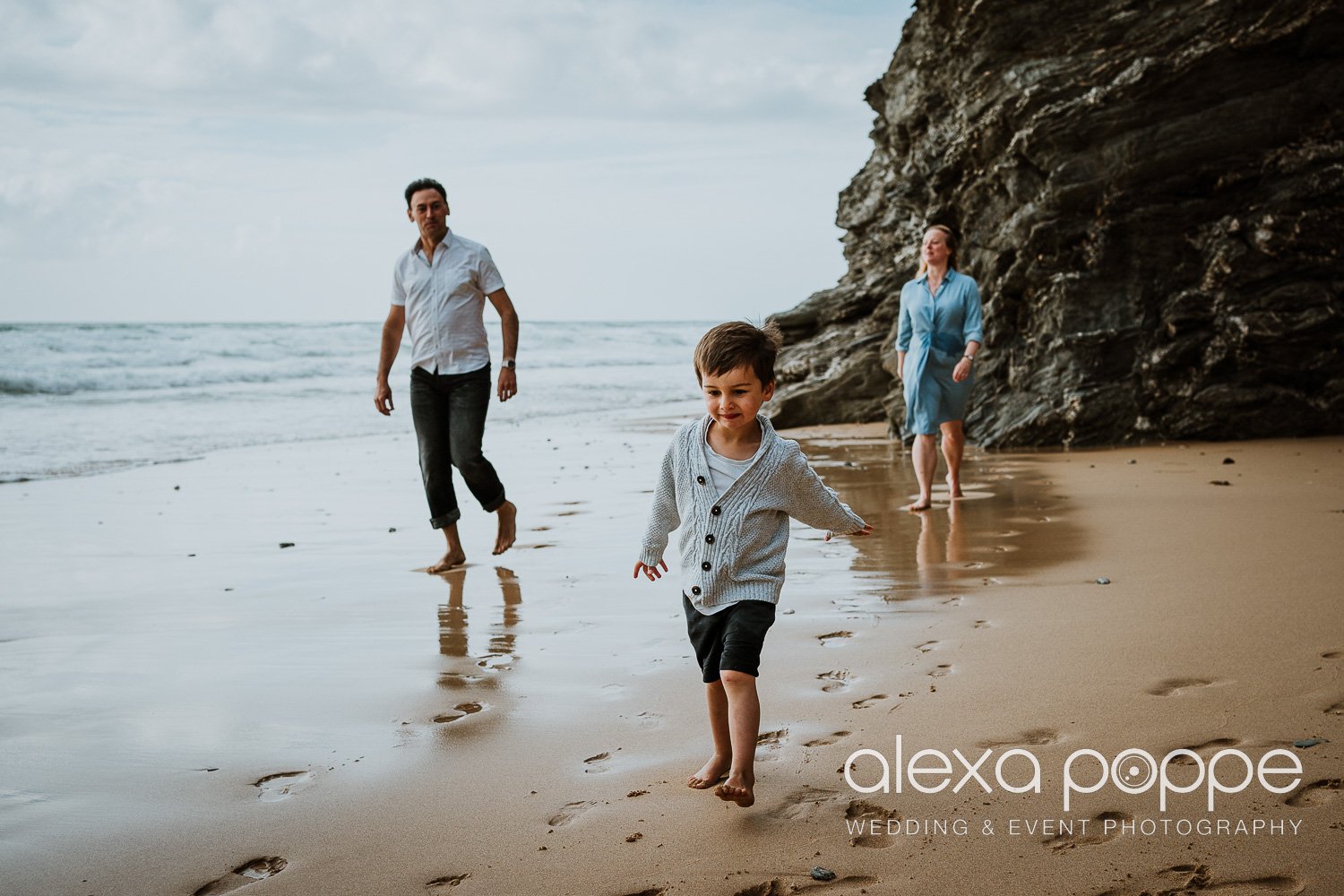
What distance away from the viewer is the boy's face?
3.20m

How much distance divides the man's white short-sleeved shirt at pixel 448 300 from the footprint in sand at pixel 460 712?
3.02 metres

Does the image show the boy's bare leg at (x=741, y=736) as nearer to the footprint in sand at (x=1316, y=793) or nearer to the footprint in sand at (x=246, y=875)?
the footprint in sand at (x=246, y=875)

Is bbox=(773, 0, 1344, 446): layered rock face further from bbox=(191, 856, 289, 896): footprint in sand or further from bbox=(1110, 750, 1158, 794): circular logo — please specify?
bbox=(191, 856, 289, 896): footprint in sand

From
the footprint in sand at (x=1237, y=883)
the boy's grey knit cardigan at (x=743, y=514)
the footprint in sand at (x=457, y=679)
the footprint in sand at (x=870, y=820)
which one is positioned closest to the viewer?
the footprint in sand at (x=1237, y=883)

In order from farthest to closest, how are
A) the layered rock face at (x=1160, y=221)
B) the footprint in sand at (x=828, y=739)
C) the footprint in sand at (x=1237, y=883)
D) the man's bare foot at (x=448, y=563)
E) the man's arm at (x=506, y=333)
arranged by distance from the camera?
the layered rock face at (x=1160, y=221), the man's arm at (x=506, y=333), the man's bare foot at (x=448, y=563), the footprint in sand at (x=828, y=739), the footprint in sand at (x=1237, y=883)

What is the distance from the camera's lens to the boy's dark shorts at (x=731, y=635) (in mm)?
3152

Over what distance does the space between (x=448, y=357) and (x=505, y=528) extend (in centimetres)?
103

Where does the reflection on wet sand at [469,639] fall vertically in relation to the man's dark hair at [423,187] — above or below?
below

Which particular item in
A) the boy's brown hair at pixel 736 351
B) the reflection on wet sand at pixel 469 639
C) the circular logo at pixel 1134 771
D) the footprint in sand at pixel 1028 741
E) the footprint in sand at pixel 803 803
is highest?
the boy's brown hair at pixel 736 351

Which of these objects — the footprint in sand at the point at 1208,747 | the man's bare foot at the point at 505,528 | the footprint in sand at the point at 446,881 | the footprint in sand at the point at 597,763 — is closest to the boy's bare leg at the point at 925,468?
the man's bare foot at the point at 505,528

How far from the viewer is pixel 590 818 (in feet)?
9.89

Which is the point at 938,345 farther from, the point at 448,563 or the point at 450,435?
the point at 448,563

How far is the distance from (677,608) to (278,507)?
16.2 ft

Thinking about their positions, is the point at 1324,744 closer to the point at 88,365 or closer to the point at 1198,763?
the point at 1198,763
